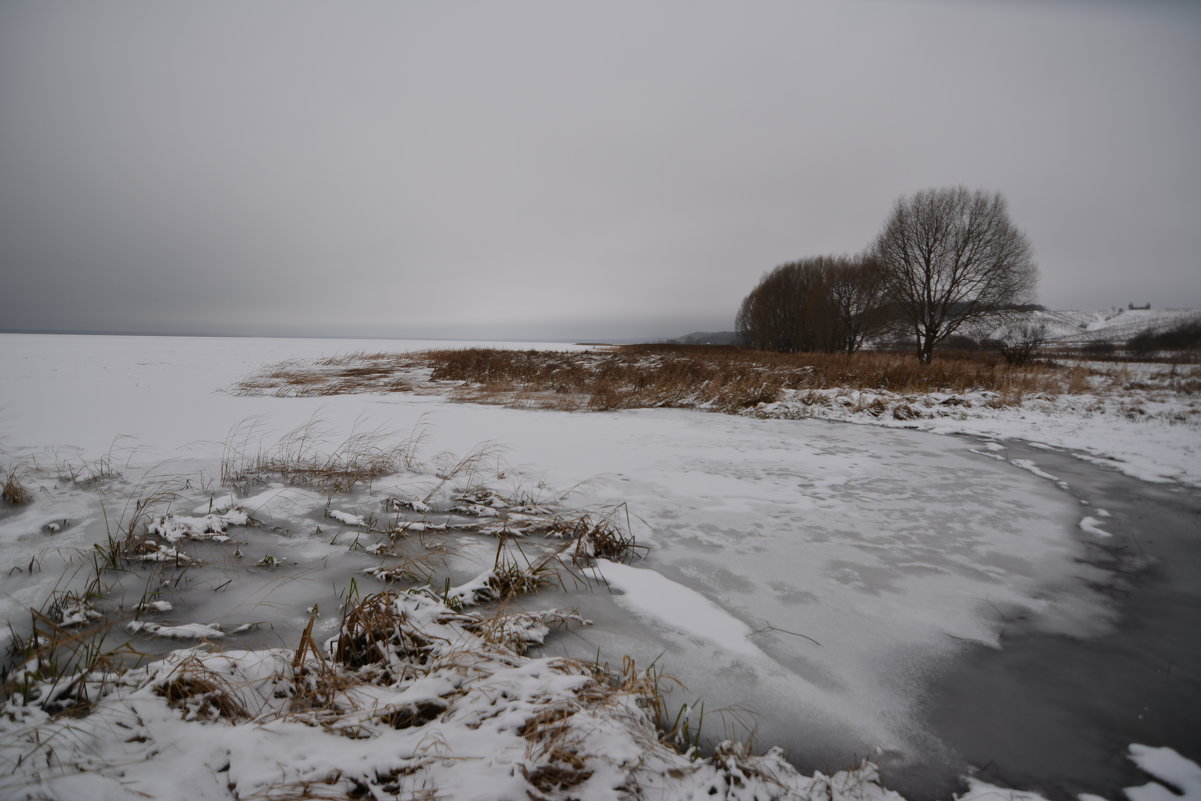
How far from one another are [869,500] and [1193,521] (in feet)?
8.66

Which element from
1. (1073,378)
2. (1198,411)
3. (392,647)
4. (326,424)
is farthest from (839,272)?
(392,647)

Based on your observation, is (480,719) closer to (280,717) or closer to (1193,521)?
(280,717)

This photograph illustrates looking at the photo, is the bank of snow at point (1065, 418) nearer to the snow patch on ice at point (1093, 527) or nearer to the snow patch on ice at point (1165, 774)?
the snow patch on ice at point (1093, 527)

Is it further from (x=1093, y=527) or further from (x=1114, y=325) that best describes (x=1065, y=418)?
(x=1114, y=325)

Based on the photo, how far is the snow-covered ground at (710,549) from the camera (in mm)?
1643

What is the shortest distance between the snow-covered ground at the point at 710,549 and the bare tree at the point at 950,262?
13343 millimetres

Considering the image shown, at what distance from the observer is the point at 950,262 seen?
19.5m

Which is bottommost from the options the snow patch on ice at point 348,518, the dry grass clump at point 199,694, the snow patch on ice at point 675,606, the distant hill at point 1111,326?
the snow patch on ice at point 675,606

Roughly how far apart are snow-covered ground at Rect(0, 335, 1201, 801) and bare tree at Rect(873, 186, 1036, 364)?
43.8ft

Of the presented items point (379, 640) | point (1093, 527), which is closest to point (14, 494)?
point (379, 640)

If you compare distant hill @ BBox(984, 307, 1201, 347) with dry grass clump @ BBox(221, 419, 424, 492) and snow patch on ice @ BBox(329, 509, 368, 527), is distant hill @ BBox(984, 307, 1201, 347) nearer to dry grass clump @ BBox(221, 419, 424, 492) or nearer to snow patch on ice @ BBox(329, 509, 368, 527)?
snow patch on ice @ BBox(329, 509, 368, 527)

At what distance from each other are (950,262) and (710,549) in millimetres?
22971

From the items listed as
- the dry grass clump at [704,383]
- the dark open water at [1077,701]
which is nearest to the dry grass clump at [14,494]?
the dark open water at [1077,701]

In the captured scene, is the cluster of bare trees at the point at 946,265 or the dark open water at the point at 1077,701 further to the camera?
the cluster of bare trees at the point at 946,265
